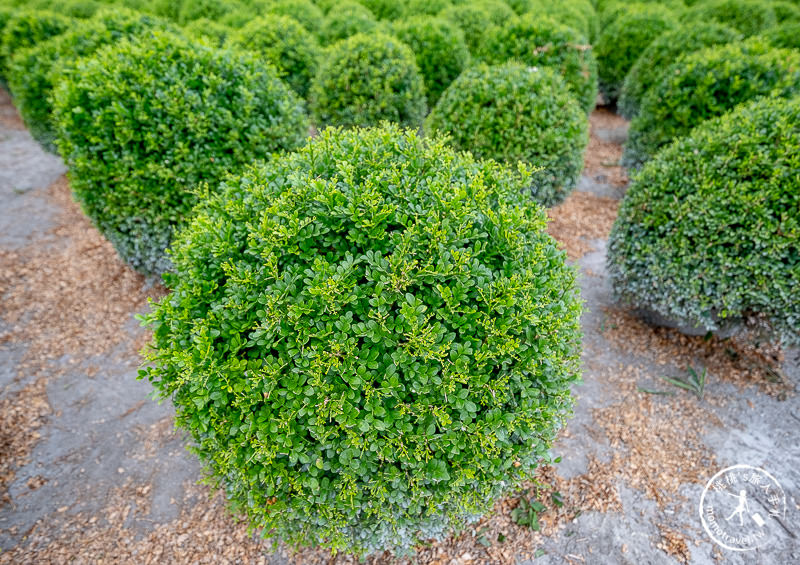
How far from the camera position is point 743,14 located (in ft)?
36.8

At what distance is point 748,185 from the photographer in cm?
364

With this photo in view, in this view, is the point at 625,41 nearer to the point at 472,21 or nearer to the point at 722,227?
the point at 472,21

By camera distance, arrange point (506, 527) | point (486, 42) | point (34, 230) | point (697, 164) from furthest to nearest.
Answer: point (486, 42)
point (34, 230)
point (697, 164)
point (506, 527)

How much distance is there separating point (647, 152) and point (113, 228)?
752 cm

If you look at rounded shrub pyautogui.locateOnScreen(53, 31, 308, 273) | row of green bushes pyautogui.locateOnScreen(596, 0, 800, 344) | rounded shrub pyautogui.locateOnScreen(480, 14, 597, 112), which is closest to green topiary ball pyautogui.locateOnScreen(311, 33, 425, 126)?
rounded shrub pyautogui.locateOnScreen(53, 31, 308, 273)

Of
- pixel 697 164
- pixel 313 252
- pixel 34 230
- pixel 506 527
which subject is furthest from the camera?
pixel 34 230

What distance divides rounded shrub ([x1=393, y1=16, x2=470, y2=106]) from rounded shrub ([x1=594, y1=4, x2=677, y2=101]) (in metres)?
5.09

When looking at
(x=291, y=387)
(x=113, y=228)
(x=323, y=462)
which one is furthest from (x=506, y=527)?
(x=113, y=228)

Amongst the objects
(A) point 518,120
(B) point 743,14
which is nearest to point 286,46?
(A) point 518,120

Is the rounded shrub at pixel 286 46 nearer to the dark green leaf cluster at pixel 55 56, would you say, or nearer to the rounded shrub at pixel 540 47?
the dark green leaf cluster at pixel 55 56

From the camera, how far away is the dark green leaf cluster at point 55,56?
Result: 6.07m

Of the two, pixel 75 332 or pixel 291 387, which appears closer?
pixel 291 387

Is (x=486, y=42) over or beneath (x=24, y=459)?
over

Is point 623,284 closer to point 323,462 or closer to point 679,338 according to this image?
point 679,338
